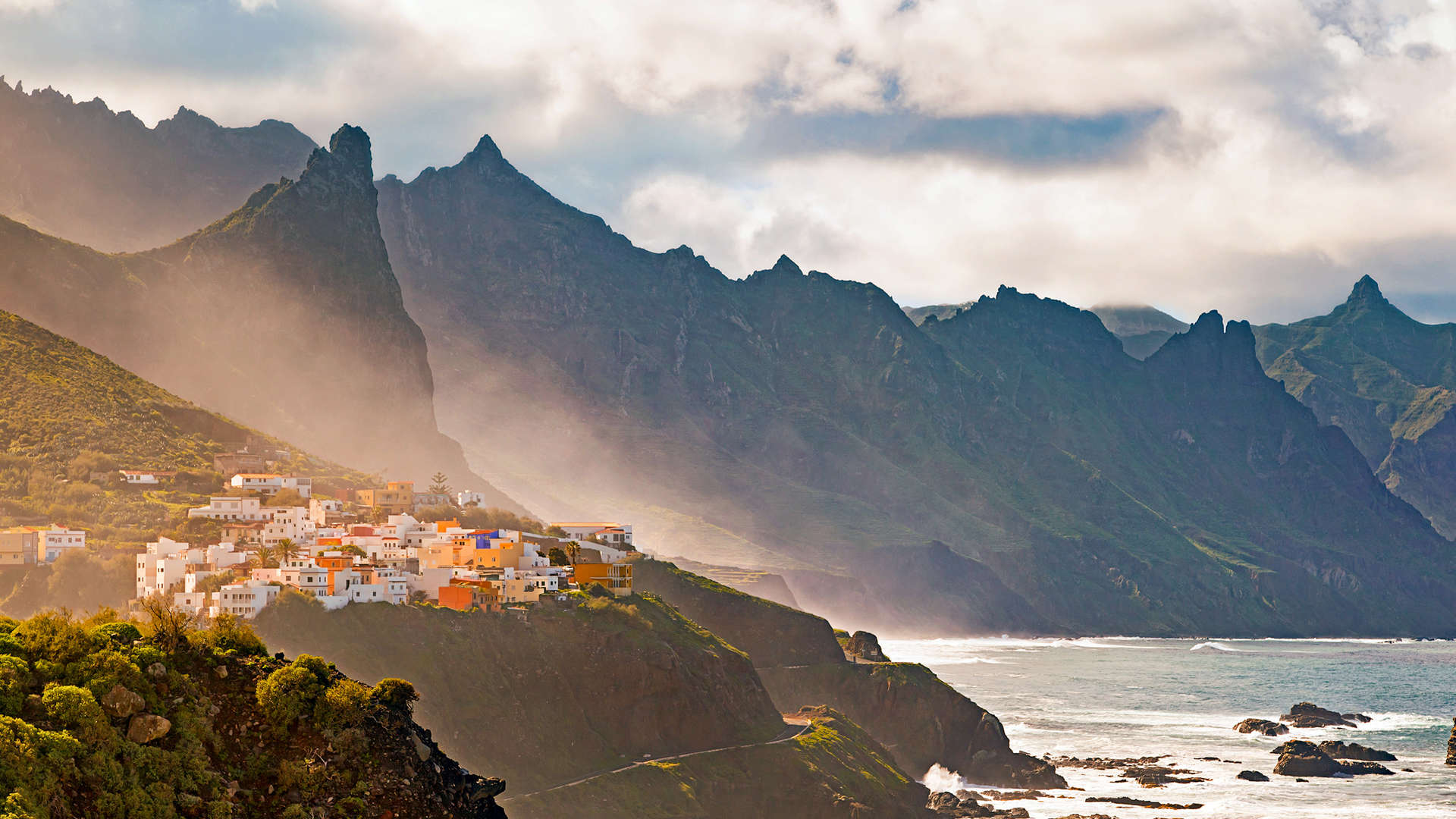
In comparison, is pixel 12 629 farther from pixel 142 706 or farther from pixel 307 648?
pixel 307 648

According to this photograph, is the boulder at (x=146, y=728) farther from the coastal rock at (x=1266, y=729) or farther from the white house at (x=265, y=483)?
the coastal rock at (x=1266, y=729)

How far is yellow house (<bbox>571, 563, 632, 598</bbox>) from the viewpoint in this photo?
130 metres

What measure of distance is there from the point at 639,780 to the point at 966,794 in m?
48.0

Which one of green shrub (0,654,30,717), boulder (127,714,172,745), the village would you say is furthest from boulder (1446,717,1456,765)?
green shrub (0,654,30,717)

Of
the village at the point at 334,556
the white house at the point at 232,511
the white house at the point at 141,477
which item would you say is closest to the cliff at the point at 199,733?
the village at the point at 334,556

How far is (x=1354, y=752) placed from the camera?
173125 mm

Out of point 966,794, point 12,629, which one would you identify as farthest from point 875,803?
point 12,629

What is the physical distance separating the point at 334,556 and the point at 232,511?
933 inches

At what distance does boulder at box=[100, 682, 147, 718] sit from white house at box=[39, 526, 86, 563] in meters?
66.3

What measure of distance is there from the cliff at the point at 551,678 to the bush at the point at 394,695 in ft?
117

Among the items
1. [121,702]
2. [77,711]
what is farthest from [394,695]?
[77,711]

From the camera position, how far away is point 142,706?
56.8 meters

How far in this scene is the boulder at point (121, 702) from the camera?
5603cm

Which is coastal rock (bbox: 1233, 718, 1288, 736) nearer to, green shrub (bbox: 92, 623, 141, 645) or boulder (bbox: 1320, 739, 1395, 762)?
boulder (bbox: 1320, 739, 1395, 762)
